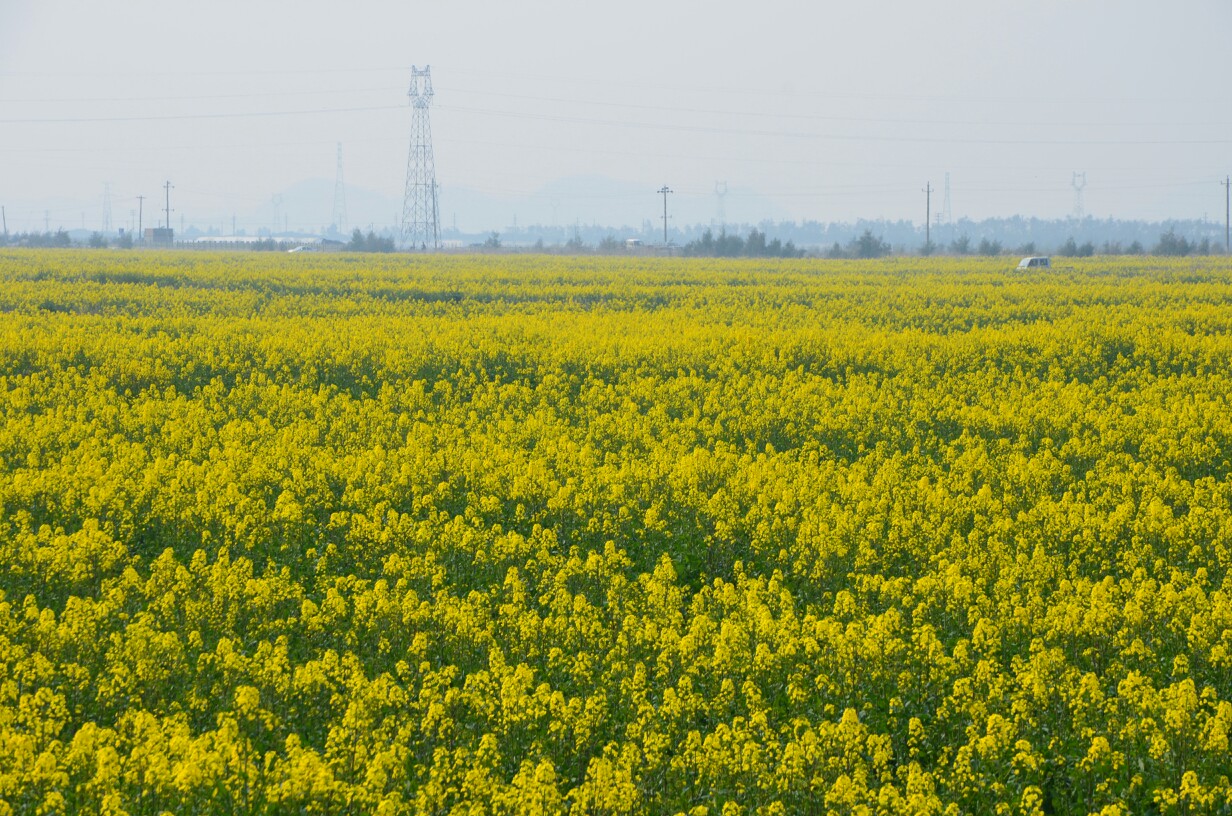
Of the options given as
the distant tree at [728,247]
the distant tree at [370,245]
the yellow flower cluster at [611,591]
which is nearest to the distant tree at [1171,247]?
the distant tree at [728,247]

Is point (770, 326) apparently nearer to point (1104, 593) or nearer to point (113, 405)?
point (113, 405)

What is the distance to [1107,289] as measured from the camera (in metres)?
39.3

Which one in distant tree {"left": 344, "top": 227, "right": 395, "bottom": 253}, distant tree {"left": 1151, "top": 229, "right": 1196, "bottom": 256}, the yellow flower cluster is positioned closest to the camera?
the yellow flower cluster

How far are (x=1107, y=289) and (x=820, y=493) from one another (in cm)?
3109

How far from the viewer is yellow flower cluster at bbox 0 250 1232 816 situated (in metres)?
6.54

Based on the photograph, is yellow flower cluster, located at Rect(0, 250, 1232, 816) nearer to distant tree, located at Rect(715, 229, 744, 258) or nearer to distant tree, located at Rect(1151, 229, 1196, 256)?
distant tree, located at Rect(715, 229, 744, 258)

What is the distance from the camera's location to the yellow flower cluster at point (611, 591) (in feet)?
21.5

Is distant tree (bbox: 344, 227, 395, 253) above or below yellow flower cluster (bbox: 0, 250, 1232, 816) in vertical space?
above

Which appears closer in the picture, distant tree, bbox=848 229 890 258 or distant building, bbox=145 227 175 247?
distant tree, bbox=848 229 890 258

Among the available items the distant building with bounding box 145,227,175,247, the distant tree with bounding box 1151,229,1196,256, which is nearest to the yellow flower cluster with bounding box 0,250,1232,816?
the distant tree with bounding box 1151,229,1196,256

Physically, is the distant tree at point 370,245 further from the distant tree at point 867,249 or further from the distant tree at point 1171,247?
the distant tree at point 1171,247

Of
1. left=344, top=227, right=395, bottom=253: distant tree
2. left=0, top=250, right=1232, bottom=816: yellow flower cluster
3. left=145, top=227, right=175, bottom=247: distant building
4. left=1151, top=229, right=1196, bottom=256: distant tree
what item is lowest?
left=0, top=250, right=1232, bottom=816: yellow flower cluster

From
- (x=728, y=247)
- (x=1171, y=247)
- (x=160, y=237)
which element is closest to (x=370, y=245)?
(x=728, y=247)

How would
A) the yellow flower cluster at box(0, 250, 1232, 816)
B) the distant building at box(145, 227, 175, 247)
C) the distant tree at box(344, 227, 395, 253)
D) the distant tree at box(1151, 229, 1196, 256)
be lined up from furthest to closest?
the distant building at box(145, 227, 175, 247) → the distant tree at box(344, 227, 395, 253) → the distant tree at box(1151, 229, 1196, 256) → the yellow flower cluster at box(0, 250, 1232, 816)
